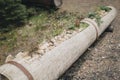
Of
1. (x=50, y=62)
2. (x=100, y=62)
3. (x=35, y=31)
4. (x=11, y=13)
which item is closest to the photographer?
(x=50, y=62)

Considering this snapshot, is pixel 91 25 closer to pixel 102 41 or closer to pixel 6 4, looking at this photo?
pixel 102 41

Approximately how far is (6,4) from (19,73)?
4199mm

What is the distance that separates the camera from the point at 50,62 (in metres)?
4.53

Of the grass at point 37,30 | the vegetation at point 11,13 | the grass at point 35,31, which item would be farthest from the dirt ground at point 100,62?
the vegetation at point 11,13

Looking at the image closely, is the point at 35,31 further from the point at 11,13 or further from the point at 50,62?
the point at 50,62

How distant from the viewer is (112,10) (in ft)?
25.9

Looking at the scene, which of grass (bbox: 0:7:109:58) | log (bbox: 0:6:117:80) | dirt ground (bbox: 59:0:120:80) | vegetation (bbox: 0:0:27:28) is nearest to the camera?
log (bbox: 0:6:117:80)

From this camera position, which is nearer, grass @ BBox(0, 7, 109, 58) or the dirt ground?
the dirt ground

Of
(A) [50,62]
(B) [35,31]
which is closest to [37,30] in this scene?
(B) [35,31]

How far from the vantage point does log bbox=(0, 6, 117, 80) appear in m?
3.94

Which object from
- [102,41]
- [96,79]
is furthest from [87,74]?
[102,41]

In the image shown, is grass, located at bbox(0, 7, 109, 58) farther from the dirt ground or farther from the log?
the dirt ground

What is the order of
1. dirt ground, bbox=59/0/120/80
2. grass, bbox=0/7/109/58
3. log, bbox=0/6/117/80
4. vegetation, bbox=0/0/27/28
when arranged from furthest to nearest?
vegetation, bbox=0/0/27/28, grass, bbox=0/7/109/58, dirt ground, bbox=59/0/120/80, log, bbox=0/6/117/80

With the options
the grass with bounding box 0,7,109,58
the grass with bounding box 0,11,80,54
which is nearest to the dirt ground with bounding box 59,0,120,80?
the grass with bounding box 0,7,109,58
